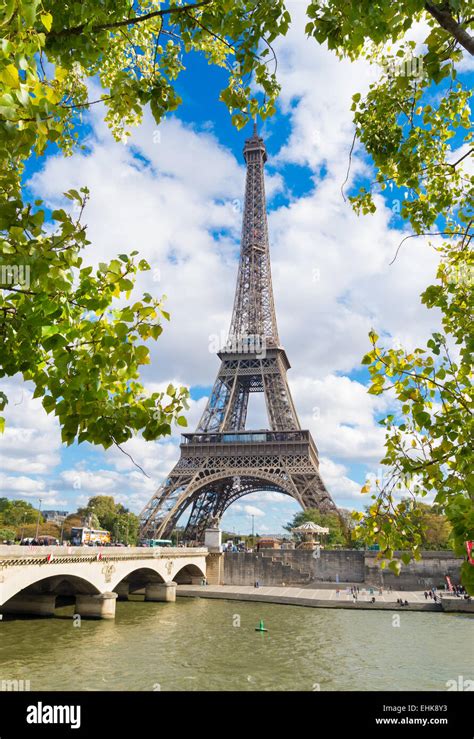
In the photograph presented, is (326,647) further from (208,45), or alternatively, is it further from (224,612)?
(208,45)

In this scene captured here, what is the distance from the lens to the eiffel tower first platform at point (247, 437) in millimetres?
62219

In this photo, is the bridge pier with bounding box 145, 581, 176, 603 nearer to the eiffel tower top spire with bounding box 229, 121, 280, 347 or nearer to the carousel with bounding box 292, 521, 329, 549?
the carousel with bounding box 292, 521, 329, 549

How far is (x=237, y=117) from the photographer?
7145mm

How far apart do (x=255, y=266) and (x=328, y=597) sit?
2076 inches

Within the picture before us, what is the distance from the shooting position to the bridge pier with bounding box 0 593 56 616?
34125mm

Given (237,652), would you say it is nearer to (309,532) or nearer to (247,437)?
(309,532)

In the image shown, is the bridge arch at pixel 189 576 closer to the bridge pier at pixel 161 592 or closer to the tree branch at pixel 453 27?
the bridge pier at pixel 161 592

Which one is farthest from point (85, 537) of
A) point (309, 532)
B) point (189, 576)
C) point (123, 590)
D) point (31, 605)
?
point (309, 532)

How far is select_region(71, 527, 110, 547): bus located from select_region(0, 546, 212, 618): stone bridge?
6.54m

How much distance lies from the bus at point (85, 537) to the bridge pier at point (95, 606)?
55.4ft

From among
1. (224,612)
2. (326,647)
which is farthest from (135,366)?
(224,612)

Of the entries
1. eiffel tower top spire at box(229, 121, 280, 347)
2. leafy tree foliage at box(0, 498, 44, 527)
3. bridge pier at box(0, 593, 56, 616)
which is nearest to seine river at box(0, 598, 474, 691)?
bridge pier at box(0, 593, 56, 616)

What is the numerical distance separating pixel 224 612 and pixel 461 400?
37.8 metres

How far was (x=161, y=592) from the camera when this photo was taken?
45.9 m
